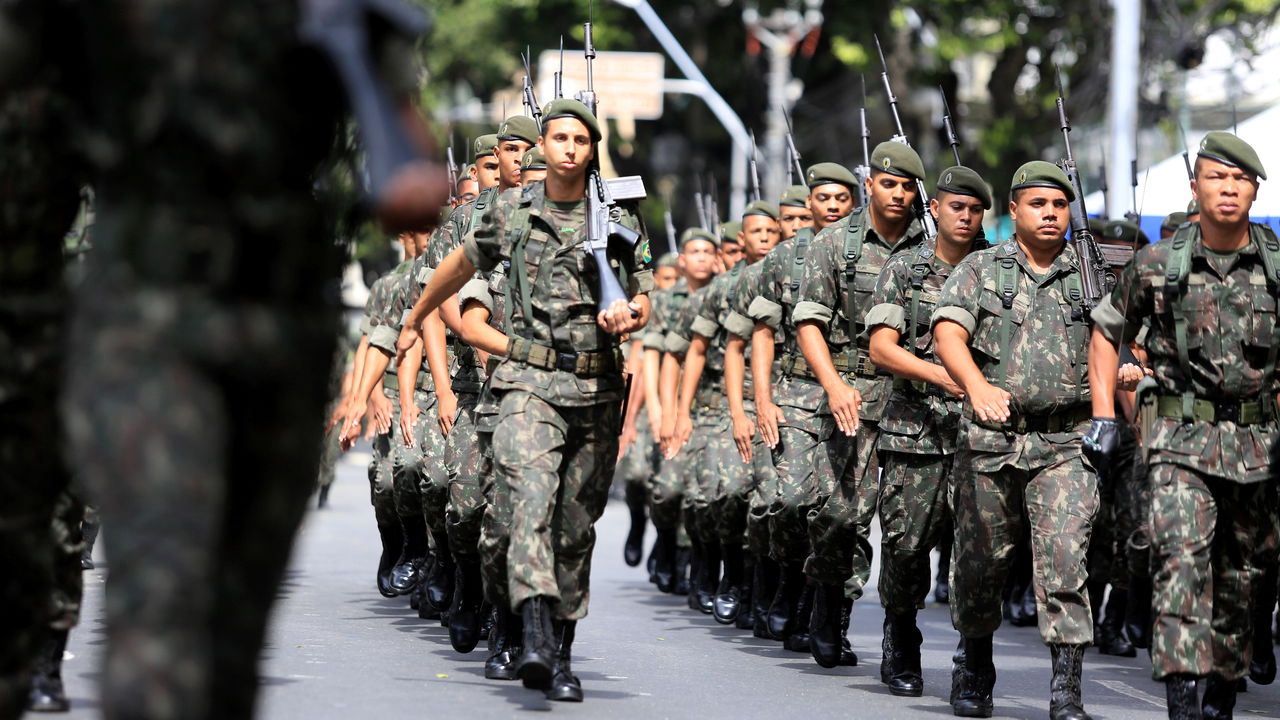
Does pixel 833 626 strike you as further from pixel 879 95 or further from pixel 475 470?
pixel 879 95

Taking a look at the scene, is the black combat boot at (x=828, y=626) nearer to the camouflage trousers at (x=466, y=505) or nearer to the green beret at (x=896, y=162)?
the camouflage trousers at (x=466, y=505)

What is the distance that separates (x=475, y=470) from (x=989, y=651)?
259cm

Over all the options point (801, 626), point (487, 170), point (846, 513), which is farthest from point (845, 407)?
point (487, 170)

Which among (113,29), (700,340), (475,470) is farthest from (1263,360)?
(700,340)

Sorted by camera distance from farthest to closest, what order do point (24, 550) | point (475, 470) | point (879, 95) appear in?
point (879, 95), point (475, 470), point (24, 550)

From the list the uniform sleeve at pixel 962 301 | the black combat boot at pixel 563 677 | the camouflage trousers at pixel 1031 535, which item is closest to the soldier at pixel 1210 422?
the camouflage trousers at pixel 1031 535

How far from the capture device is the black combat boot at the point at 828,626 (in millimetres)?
10438

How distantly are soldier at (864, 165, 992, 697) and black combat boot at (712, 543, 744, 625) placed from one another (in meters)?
2.79

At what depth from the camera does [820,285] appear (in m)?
10.5

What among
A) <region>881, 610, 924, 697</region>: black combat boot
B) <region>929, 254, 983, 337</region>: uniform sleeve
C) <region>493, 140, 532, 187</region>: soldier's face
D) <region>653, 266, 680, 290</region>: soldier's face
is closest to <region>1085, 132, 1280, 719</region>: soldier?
<region>929, 254, 983, 337</region>: uniform sleeve

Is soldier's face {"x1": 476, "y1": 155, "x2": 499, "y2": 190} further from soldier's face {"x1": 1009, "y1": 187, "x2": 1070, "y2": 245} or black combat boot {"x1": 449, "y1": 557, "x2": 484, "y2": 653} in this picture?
soldier's face {"x1": 1009, "y1": 187, "x2": 1070, "y2": 245}

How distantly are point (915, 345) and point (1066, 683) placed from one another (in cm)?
212

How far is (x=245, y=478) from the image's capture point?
479cm

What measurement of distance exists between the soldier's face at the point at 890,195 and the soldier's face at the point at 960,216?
20.4 inches
